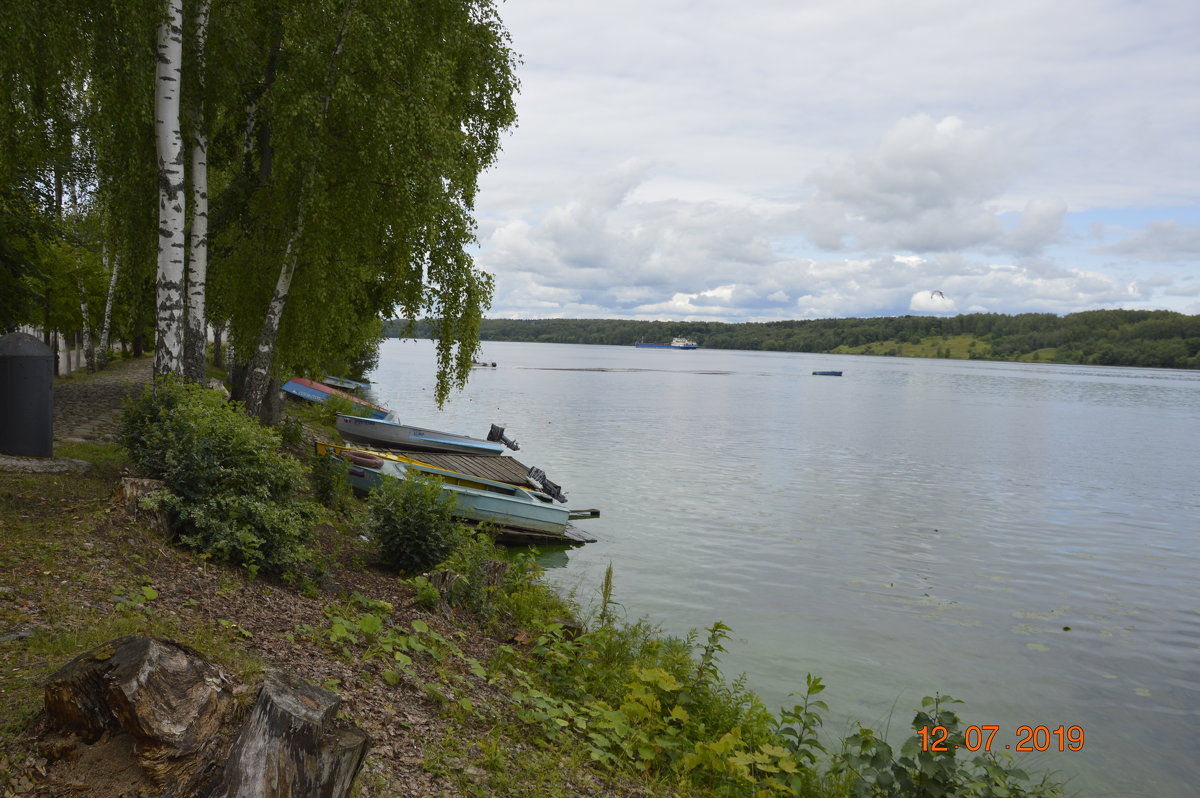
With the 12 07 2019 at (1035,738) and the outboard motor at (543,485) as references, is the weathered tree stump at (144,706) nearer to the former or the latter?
the 12 07 2019 at (1035,738)

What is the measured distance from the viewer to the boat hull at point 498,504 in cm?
1742

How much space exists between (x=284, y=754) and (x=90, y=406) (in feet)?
57.0

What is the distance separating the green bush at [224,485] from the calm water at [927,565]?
6.56 meters

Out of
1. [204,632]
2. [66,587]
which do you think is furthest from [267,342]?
[204,632]

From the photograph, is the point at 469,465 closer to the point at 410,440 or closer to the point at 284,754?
the point at 410,440

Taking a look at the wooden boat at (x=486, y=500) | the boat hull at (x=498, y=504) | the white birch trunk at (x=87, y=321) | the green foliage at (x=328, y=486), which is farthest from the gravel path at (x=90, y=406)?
the boat hull at (x=498, y=504)

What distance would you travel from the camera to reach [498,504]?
1780cm

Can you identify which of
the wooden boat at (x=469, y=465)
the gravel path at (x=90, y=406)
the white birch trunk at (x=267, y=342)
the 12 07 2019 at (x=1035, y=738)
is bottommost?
the 12 07 2019 at (x=1035, y=738)

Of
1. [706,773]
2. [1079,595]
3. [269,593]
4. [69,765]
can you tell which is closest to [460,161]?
[269,593]

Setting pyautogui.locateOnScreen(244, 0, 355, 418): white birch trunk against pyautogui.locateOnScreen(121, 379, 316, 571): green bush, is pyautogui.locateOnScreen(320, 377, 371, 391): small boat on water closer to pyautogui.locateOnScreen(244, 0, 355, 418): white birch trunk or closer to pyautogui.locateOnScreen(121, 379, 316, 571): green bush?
pyautogui.locateOnScreen(244, 0, 355, 418): white birch trunk

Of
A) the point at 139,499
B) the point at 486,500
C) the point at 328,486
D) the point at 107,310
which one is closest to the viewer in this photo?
the point at 139,499

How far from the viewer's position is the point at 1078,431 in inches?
1844

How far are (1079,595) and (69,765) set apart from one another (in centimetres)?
1729

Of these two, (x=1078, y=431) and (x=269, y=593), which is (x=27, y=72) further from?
(x=1078, y=431)
